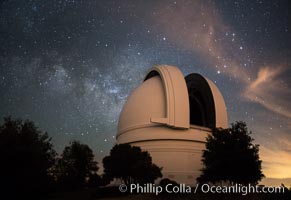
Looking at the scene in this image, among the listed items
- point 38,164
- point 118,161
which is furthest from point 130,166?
point 38,164

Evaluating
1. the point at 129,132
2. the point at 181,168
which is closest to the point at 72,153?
the point at 129,132

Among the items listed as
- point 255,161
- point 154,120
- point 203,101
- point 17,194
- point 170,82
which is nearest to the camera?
point 17,194

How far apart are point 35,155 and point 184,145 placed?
17067mm

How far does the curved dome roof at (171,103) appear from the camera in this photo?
30373 millimetres

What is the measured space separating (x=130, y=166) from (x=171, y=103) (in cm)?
1006

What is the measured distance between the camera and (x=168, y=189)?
22.8 m

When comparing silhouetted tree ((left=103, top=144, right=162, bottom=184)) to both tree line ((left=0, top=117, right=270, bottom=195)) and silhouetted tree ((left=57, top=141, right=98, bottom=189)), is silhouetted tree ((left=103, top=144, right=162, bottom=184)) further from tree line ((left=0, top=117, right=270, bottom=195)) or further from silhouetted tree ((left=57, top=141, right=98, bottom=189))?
silhouetted tree ((left=57, top=141, right=98, bottom=189))

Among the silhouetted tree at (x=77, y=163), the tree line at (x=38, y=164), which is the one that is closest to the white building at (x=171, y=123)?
the tree line at (x=38, y=164)

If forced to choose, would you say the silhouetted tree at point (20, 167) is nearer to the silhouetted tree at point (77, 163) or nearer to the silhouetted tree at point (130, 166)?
the silhouetted tree at point (130, 166)

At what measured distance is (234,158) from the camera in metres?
22.0

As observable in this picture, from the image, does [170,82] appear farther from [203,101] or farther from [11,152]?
[11,152]

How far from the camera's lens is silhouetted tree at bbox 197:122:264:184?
72.2 ft

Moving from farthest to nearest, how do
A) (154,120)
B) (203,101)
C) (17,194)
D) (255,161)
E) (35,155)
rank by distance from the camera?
(203,101), (154,120), (255,161), (35,155), (17,194)

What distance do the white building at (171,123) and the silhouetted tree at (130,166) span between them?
19.3ft
